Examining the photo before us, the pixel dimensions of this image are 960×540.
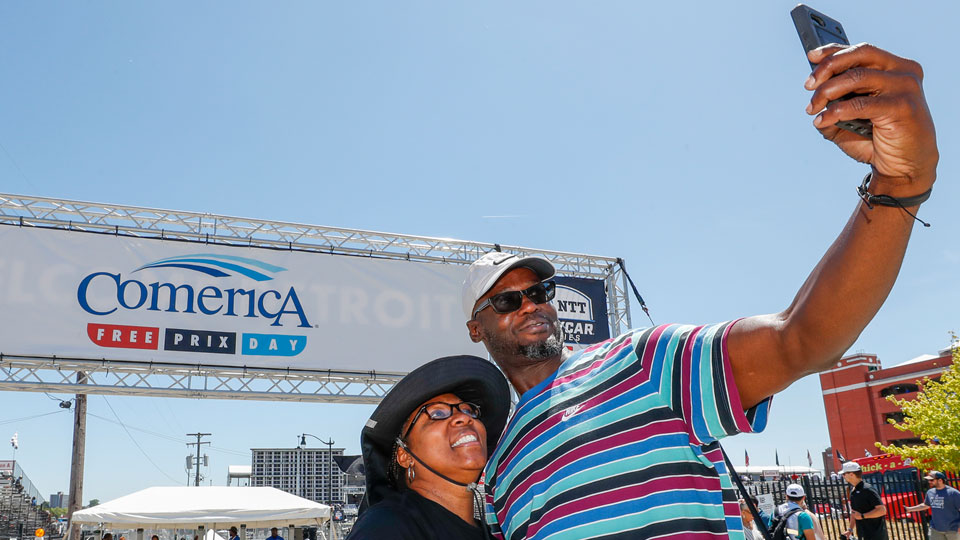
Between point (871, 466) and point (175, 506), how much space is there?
87.8 ft

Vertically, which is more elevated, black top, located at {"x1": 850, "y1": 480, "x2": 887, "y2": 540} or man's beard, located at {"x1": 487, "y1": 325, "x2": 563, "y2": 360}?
man's beard, located at {"x1": 487, "y1": 325, "x2": 563, "y2": 360}

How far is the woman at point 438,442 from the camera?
2.23 metres

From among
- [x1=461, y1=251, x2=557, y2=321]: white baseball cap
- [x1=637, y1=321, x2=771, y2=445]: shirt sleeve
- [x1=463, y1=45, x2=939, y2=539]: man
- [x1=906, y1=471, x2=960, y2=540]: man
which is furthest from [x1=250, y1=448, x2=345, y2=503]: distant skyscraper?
[x1=637, y1=321, x2=771, y2=445]: shirt sleeve

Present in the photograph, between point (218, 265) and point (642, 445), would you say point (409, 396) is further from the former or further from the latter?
point (218, 265)

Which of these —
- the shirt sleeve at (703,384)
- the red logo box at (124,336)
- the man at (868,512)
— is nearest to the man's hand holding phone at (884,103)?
the shirt sleeve at (703,384)

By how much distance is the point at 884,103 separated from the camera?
1.05 meters

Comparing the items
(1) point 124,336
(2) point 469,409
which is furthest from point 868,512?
(1) point 124,336

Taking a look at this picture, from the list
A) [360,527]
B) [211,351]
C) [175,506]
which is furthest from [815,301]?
[175,506]

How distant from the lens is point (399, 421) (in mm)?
2357

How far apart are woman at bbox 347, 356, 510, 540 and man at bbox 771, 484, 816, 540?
5999mm

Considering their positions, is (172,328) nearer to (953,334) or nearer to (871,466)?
(953,334)

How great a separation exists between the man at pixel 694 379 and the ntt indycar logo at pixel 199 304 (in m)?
9.00

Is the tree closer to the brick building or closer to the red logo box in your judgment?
the red logo box

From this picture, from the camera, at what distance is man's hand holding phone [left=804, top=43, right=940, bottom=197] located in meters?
1.06
